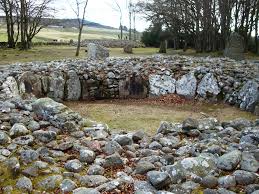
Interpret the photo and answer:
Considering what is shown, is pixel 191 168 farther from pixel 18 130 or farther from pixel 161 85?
pixel 161 85

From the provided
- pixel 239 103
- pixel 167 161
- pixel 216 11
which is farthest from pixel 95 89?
pixel 216 11

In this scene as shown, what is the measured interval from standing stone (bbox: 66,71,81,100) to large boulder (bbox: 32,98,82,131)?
7.40m

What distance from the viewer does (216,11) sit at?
103 feet

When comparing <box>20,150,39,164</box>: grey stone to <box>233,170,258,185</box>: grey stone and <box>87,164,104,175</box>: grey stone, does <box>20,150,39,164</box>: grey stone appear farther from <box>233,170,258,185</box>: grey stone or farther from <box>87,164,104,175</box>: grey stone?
<box>233,170,258,185</box>: grey stone

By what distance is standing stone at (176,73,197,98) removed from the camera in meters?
15.1

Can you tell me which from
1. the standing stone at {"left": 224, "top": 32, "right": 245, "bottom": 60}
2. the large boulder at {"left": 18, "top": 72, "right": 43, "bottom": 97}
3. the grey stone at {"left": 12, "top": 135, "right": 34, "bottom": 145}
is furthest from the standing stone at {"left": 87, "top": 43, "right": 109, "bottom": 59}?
the grey stone at {"left": 12, "top": 135, "right": 34, "bottom": 145}

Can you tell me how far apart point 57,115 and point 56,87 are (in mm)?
7664

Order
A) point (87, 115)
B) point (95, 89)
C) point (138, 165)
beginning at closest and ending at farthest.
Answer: point (138, 165), point (87, 115), point (95, 89)

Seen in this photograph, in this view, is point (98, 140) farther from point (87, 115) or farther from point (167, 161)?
point (87, 115)

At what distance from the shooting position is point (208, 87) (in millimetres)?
14938

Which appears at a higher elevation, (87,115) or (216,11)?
(216,11)

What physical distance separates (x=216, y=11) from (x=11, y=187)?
2908 centimetres

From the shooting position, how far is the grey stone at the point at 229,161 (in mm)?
5078

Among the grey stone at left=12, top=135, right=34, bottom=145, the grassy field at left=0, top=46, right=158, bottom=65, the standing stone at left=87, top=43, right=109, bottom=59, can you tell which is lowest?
the grey stone at left=12, top=135, right=34, bottom=145
